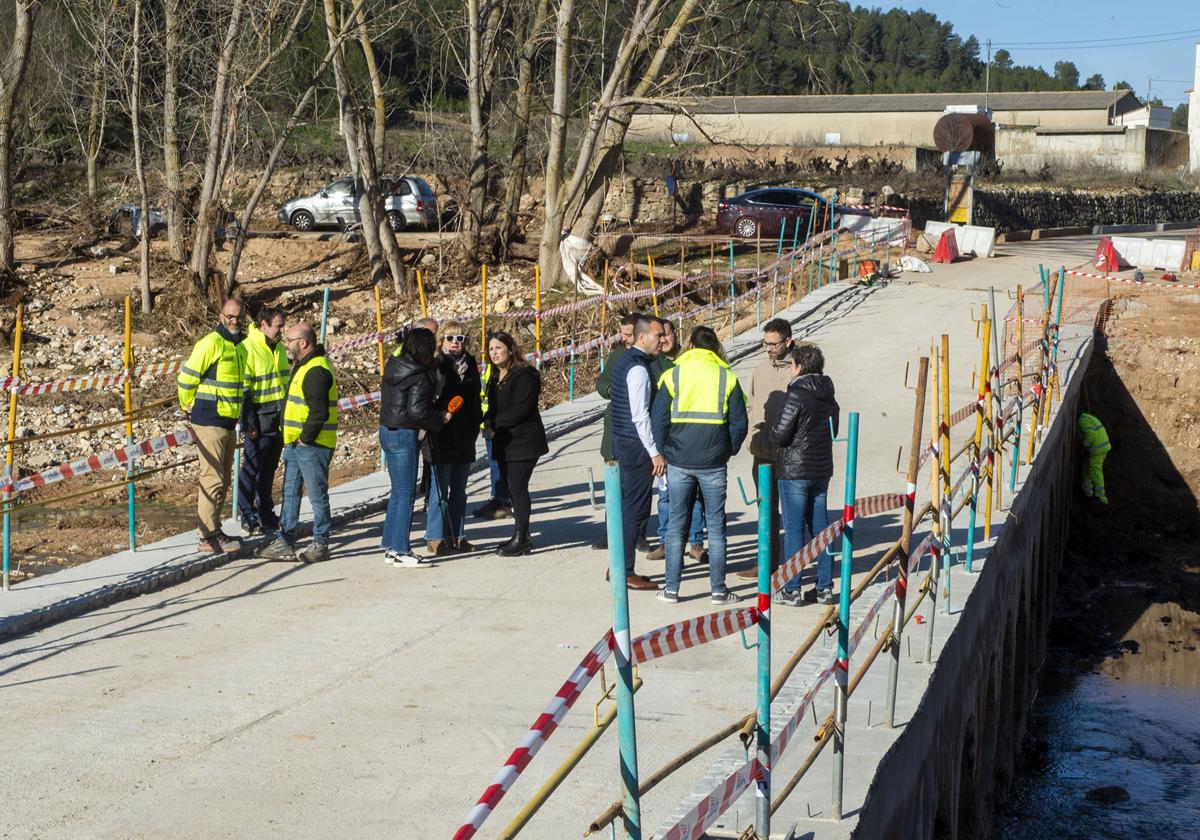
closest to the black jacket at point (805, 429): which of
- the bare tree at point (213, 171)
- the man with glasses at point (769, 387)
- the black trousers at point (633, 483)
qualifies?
the man with glasses at point (769, 387)

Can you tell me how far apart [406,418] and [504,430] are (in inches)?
34.2

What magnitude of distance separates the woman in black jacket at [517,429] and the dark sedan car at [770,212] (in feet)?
74.9

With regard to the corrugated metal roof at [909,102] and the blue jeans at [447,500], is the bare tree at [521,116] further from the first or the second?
the corrugated metal roof at [909,102]

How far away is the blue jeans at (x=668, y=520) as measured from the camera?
9.85 meters

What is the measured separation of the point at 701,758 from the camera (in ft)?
22.9

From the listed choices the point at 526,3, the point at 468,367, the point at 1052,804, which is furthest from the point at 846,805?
the point at 526,3

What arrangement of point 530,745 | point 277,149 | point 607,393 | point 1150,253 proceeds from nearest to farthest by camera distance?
point 530,745 → point 607,393 → point 277,149 → point 1150,253

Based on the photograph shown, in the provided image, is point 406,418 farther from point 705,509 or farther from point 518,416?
point 705,509

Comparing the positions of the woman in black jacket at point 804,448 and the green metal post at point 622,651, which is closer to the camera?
the green metal post at point 622,651

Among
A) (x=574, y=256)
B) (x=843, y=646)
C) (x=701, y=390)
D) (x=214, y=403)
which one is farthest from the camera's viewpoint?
(x=574, y=256)

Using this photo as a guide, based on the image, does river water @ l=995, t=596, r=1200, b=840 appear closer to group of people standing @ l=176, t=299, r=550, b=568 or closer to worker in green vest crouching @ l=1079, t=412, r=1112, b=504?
worker in green vest crouching @ l=1079, t=412, r=1112, b=504

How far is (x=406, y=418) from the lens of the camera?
34.6 feet

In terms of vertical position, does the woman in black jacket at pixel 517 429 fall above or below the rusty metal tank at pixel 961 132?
below

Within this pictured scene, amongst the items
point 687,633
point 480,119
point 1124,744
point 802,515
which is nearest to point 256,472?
point 802,515
